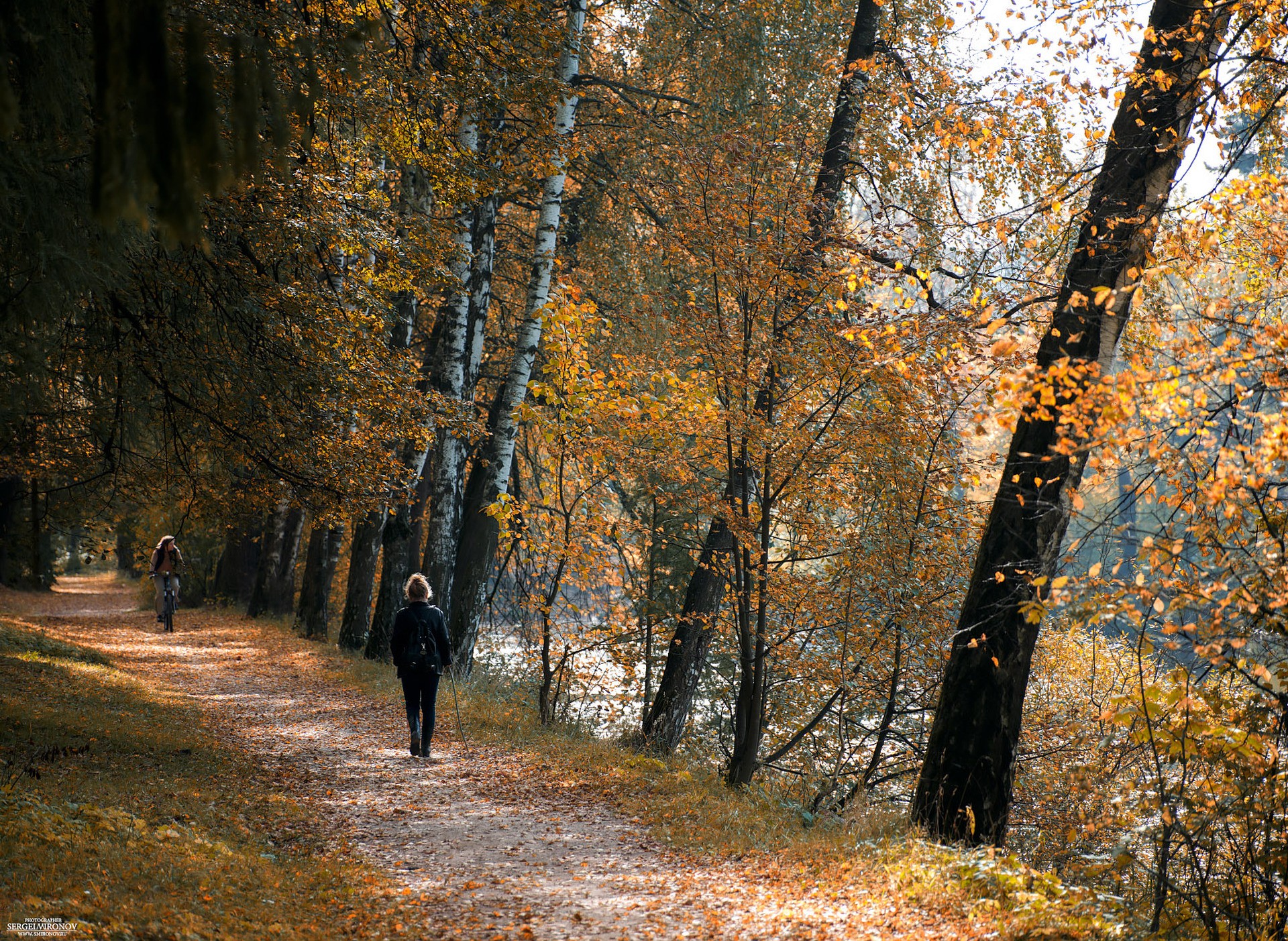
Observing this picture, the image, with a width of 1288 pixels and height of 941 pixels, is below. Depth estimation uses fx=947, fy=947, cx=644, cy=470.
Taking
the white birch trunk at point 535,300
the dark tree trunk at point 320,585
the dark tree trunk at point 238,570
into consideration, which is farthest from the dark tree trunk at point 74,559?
the white birch trunk at point 535,300

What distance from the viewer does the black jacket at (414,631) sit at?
869 centimetres

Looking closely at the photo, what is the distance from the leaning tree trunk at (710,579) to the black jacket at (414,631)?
7.84 ft

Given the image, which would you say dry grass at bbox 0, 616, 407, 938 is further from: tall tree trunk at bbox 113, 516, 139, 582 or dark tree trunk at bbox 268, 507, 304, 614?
tall tree trunk at bbox 113, 516, 139, 582

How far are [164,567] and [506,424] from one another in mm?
10403

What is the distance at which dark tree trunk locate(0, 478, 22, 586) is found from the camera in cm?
2255

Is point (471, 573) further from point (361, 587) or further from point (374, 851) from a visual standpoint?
point (374, 851)

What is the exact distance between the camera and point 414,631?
8.70 m

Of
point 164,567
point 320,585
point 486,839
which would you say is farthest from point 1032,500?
point 164,567

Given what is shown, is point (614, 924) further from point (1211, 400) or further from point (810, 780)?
point (810, 780)

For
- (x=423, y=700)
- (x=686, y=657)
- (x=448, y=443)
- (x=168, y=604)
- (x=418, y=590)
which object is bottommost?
(x=168, y=604)

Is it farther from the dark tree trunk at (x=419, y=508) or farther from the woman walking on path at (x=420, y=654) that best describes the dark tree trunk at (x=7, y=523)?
the woman walking on path at (x=420, y=654)

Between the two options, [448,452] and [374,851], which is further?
[448,452]

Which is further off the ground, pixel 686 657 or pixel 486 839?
pixel 686 657

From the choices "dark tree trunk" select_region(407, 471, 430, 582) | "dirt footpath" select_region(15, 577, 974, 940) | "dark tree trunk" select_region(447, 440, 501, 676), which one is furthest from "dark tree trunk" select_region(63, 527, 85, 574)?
"dark tree trunk" select_region(447, 440, 501, 676)
